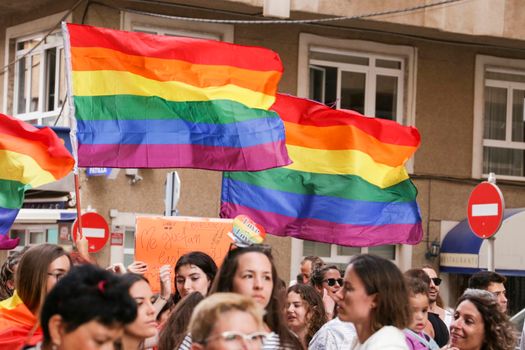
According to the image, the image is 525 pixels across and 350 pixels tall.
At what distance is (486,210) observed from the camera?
1376 centimetres

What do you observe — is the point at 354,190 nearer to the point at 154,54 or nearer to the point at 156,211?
the point at 154,54

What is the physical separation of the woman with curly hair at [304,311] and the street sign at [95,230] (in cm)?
827

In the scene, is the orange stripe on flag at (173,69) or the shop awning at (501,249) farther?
the shop awning at (501,249)

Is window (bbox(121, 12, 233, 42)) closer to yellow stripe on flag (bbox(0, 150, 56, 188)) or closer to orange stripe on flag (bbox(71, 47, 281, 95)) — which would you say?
orange stripe on flag (bbox(71, 47, 281, 95))

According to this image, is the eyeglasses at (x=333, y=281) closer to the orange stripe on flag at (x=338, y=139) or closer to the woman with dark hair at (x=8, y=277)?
the orange stripe on flag at (x=338, y=139)

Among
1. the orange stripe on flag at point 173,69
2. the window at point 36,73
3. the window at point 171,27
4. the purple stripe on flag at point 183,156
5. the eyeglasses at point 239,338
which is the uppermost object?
the window at point 171,27

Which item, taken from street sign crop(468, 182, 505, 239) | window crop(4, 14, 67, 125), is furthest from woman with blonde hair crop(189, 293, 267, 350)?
window crop(4, 14, 67, 125)

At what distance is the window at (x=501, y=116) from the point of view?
22.5 meters

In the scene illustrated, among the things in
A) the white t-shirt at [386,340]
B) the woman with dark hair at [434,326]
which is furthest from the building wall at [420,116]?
the white t-shirt at [386,340]

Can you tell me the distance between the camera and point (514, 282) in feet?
73.5

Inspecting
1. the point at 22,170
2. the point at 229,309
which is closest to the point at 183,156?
the point at 22,170

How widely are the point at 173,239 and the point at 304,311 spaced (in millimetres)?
2535

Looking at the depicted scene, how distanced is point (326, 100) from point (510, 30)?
3.18 meters

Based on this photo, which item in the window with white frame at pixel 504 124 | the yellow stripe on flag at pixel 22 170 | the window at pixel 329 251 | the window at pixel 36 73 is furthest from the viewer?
the window with white frame at pixel 504 124
